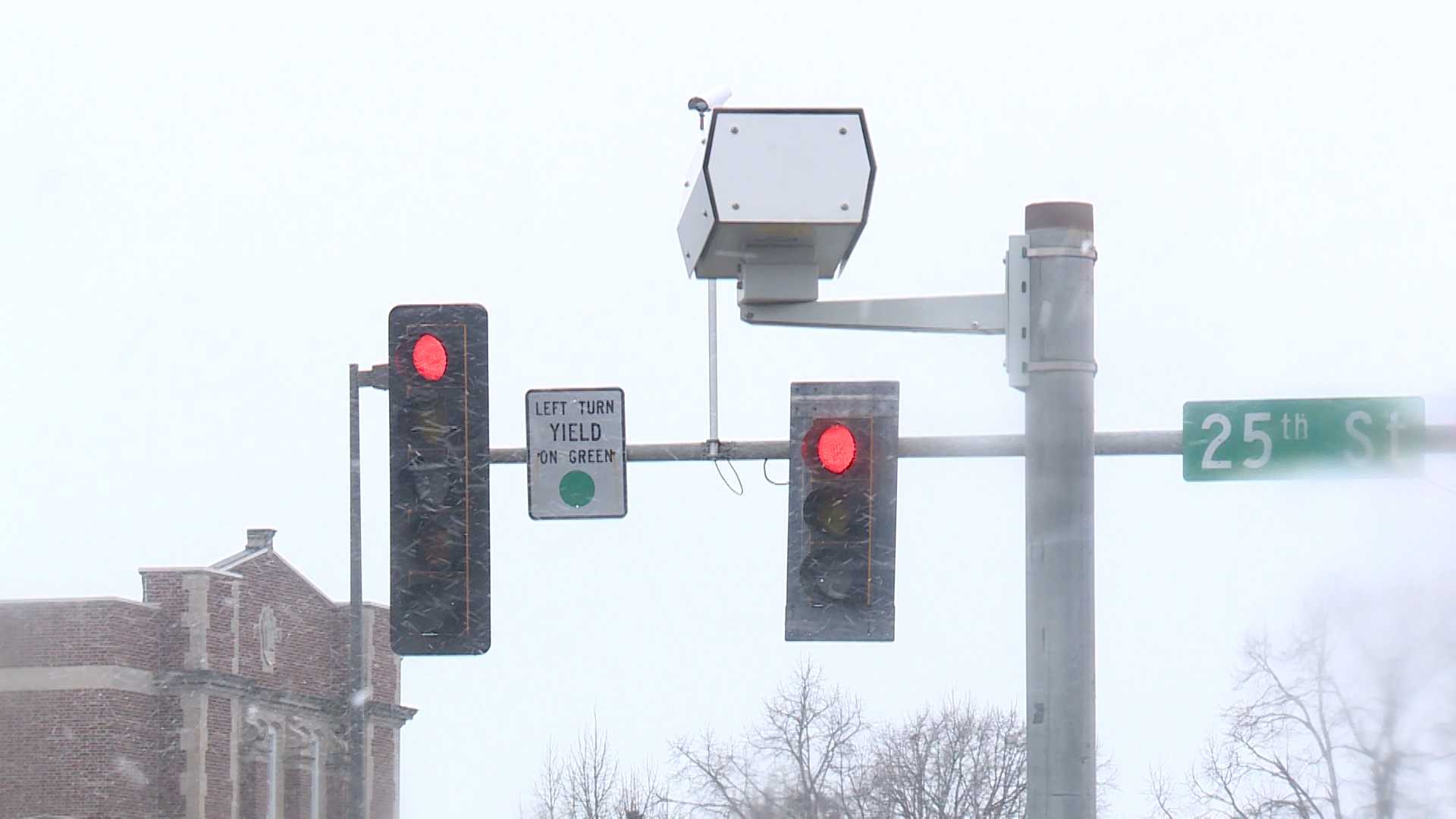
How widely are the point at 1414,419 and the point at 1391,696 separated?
2.32 metres

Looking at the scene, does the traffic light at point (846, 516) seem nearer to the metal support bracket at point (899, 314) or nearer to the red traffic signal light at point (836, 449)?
the red traffic signal light at point (836, 449)

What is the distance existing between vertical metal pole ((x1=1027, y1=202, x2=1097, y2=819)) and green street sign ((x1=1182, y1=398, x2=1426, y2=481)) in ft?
4.75

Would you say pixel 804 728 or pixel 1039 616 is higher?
pixel 1039 616

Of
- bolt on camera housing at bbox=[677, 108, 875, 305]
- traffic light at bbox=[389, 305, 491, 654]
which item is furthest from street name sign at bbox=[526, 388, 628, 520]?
bolt on camera housing at bbox=[677, 108, 875, 305]

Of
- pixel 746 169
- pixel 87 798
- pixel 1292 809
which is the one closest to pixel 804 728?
pixel 87 798

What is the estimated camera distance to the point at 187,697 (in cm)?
4066

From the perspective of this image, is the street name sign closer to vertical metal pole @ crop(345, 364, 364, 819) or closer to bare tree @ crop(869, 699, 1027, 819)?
vertical metal pole @ crop(345, 364, 364, 819)

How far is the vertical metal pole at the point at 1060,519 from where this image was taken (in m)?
6.27

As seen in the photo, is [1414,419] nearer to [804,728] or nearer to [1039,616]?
[1039,616]

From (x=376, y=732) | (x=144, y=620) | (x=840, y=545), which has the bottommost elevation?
(x=376, y=732)

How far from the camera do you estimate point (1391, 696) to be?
9.59m

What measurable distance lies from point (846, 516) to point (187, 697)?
35.4 m

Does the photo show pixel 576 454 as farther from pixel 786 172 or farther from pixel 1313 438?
pixel 1313 438

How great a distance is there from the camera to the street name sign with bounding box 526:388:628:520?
8.72m
